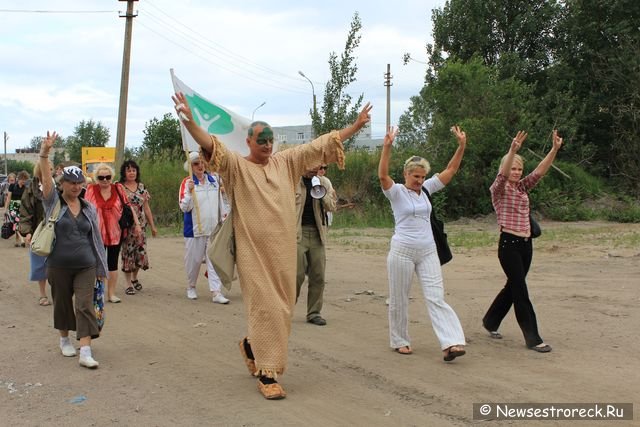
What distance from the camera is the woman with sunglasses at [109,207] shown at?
373 inches

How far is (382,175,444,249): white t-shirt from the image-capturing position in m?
6.48

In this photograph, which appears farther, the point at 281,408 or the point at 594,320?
the point at 594,320

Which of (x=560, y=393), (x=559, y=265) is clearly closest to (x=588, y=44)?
(x=559, y=265)

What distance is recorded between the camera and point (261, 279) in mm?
5387

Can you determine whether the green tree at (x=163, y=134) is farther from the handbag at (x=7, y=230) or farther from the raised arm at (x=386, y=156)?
the raised arm at (x=386, y=156)

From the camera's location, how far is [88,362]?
248 inches

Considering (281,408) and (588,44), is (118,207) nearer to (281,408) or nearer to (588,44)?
(281,408)

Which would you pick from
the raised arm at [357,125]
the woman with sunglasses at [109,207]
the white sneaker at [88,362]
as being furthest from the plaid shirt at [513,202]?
the woman with sunglasses at [109,207]

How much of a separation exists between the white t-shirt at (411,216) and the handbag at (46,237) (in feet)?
9.95

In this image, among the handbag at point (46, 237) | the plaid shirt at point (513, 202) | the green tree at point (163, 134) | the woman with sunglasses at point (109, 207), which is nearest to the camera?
the handbag at point (46, 237)

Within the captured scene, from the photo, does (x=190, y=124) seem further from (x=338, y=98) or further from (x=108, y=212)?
(x=338, y=98)

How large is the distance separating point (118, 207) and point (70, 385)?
13.7 feet

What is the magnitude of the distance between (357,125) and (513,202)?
219 centimetres

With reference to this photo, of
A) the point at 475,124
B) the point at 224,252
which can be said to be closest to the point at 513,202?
the point at 224,252
